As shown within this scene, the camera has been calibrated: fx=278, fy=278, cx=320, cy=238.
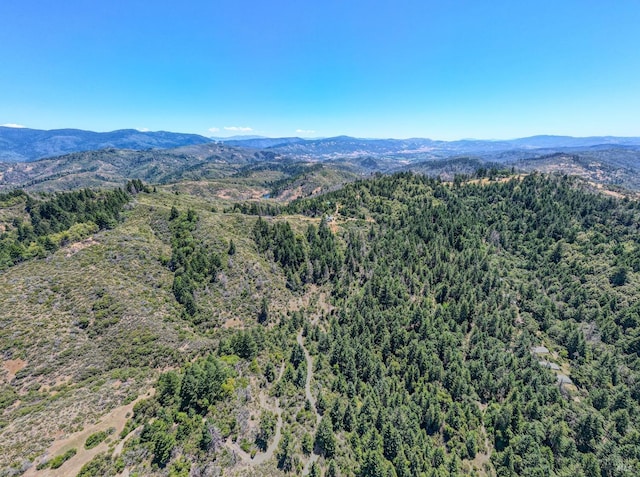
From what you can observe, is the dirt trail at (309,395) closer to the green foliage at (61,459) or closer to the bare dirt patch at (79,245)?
the green foliage at (61,459)

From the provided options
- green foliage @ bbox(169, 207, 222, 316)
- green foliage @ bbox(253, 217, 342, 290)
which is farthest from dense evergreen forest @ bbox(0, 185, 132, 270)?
green foliage @ bbox(253, 217, 342, 290)

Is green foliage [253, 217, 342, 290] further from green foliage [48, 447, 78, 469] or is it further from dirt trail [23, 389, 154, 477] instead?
green foliage [48, 447, 78, 469]

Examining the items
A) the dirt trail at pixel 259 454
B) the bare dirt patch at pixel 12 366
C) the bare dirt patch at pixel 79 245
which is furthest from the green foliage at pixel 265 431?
the bare dirt patch at pixel 79 245

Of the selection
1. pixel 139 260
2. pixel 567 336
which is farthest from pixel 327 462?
pixel 567 336

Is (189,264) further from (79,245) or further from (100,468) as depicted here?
(100,468)

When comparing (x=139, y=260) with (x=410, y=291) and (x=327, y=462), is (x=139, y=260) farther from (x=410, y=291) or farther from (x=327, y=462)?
(x=410, y=291)

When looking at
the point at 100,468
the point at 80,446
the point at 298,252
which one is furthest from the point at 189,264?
the point at 100,468
